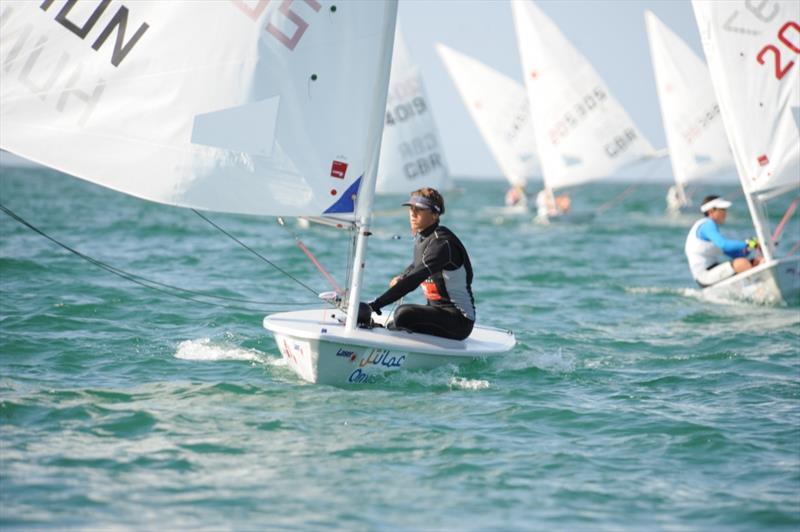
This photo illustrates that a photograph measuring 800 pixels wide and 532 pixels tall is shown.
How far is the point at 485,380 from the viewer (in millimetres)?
7504

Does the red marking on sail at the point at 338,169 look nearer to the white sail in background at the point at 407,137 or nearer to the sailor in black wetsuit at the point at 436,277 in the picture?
the sailor in black wetsuit at the point at 436,277

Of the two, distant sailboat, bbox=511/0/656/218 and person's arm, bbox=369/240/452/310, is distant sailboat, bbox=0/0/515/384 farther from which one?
distant sailboat, bbox=511/0/656/218

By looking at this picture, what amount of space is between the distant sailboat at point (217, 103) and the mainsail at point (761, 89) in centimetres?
688

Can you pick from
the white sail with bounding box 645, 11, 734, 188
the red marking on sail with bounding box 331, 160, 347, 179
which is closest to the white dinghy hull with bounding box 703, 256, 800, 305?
the red marking on sail with bounding box 331, 160, 347, 179

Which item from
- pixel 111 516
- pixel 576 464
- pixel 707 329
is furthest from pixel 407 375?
pixel 707 329

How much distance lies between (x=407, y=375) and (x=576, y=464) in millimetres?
1688

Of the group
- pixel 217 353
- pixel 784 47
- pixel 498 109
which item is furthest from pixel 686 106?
pixel 217 353

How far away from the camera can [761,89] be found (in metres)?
12.1

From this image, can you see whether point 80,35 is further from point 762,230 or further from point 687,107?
point 687,107

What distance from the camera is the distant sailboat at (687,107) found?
3094 centimetres

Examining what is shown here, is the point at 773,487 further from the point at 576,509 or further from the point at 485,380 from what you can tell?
the point at 485,380

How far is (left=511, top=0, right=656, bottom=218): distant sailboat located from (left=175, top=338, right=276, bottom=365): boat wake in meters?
19.3

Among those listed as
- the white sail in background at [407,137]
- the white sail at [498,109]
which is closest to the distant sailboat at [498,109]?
the white sail at [498,109]

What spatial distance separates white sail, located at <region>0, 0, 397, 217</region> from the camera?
636cm
